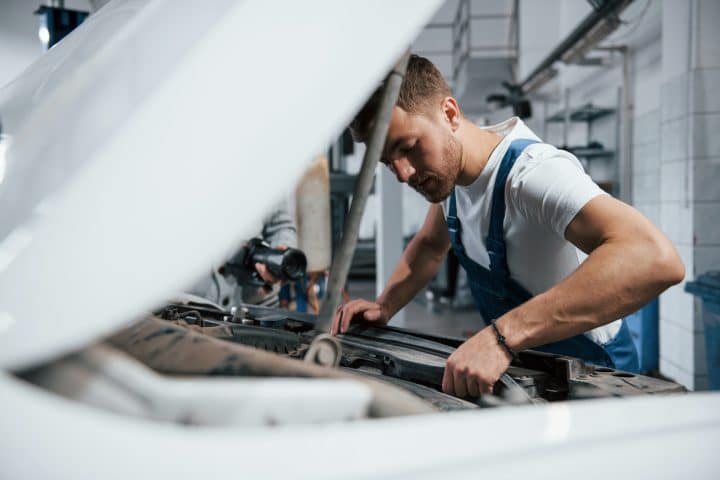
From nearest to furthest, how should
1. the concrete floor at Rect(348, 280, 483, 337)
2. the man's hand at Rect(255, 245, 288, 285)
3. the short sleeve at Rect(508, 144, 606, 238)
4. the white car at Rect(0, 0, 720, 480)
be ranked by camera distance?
1. the white car at Rect(0, 0, 720, 480)
2. the short sleeve at Rect(508, 144, 606, 238)
3. the man's hand at Rect(255, 245, 288, 285)
4. the concrete floor at Rect(348, 280, 483, 337)


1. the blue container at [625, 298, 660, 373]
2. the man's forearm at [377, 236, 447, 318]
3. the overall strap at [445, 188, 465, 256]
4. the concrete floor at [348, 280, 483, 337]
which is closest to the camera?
the overall strap at [445, 188, 465, 256]

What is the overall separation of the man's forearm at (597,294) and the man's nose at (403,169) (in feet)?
1.55

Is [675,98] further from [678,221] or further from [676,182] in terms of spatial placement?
[678,221]

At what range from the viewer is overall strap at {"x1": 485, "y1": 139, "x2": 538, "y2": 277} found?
5.21 ft

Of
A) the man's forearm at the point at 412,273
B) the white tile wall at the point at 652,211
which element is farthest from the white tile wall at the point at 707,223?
the man's forearm at the point at 412,273

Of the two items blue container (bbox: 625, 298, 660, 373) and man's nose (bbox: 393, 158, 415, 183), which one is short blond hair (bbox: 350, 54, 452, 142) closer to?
man's nose (bbox: 393, 158, 415, 183)

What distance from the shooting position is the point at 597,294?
1200 mm

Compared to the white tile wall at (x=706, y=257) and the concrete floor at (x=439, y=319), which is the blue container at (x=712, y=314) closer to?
the white tile wall at (x=706, y=257)

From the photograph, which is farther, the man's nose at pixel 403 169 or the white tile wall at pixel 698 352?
the white tile wall at pixel 698 352

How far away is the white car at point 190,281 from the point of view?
58 cm

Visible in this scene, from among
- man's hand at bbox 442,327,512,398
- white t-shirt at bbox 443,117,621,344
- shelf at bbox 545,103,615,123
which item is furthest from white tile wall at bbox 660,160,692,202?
man's hand at bbox 442,327,512,398

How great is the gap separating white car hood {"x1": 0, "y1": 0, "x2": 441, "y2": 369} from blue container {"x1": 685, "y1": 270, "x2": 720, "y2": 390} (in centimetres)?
294

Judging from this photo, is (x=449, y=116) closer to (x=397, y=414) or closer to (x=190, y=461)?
(x=397, y=414)

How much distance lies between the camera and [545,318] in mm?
1223
